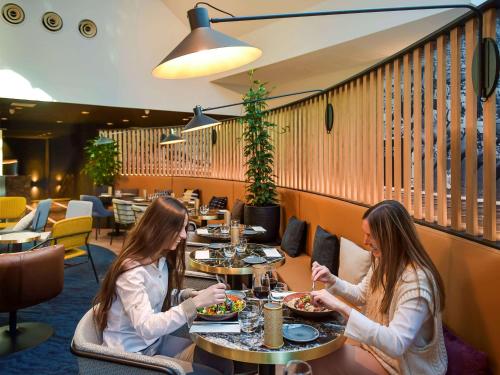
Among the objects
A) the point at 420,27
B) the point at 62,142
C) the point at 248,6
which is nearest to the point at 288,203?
the point at 420,27

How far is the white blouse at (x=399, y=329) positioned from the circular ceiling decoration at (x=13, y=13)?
971 cm

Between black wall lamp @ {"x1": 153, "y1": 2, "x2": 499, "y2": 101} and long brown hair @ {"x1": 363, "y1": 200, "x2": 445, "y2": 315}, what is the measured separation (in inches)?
28.7

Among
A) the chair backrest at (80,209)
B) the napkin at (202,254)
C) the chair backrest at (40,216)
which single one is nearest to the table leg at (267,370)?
the napkin at (202,254)

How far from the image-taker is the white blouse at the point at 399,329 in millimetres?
1390

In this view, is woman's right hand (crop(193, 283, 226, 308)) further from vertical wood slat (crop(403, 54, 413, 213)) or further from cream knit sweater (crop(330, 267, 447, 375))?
vertical wood slat (crop(403, 54, 413, 213))

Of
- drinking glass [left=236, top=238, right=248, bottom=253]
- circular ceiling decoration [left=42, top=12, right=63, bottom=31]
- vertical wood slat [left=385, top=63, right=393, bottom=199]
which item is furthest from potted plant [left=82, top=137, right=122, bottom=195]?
vertical wood slat [left=385, top=63, right=393, bottom=199]

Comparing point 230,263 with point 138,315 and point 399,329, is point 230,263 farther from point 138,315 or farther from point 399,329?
point 399,329

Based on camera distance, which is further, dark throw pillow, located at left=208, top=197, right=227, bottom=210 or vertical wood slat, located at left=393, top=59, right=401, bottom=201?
dark throw pillow, located at left=208, top=197, right=227, bottom=210

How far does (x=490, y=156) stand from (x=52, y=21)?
9.67m

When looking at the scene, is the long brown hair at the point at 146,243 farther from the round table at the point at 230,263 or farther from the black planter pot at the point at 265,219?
the black planter pot at the point at 265,219

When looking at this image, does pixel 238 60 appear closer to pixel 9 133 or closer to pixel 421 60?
pixel 421 60

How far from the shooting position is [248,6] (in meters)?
8.23

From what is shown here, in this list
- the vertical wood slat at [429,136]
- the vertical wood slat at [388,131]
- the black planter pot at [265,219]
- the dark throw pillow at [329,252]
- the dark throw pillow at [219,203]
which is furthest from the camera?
the dark throw pillow at [219,203]

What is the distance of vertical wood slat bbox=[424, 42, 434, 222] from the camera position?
7.38ft
